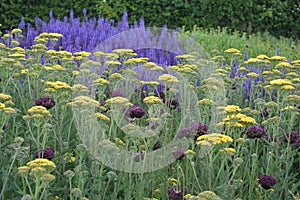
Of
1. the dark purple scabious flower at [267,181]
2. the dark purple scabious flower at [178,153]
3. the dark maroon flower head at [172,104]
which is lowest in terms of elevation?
the dark purple scabious flower at [267,181]

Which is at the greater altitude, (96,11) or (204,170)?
(96,11)

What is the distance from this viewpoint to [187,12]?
37.3ft

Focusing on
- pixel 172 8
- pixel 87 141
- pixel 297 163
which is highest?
pixel 172 8

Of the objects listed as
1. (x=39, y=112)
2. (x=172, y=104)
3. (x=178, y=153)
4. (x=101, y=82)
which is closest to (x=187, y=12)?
(x=172, y=104)

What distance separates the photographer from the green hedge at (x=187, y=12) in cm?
1041

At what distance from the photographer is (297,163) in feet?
14.0

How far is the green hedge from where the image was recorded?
1041 centimetres

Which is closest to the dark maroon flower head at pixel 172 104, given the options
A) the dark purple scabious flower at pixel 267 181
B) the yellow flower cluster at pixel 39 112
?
the dark purple scabious flower at pixel 267 181

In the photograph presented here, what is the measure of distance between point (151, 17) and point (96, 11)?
1.12 metres

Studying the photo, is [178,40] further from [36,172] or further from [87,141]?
[36,172]

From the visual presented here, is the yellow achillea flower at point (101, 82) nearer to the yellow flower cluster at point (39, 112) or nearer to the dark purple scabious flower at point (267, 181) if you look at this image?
the yellow flower cluster at point (39, 112)

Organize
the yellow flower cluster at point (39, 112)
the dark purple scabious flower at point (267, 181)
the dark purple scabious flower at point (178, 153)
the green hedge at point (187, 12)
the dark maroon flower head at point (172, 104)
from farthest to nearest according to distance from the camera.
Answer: the green hedge at point (187, 12)
the dark maroon flower head at point (172, 104)
the dark purple scabious flower at point (178, 153)
the dark purple scabious flower at point (267, 181)
the yellow flower cluster at point (39, 112)

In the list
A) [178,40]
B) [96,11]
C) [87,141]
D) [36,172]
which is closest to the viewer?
[36,172]

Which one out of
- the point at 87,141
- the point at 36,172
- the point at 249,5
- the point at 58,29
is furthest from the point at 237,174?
the point at 249,5
